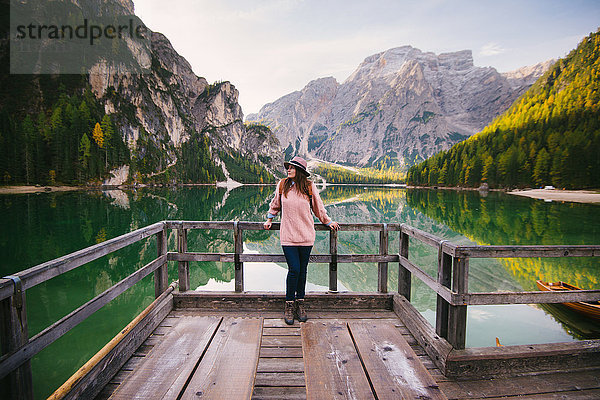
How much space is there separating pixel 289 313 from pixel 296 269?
70 centimetres

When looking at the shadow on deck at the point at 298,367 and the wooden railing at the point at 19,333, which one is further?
the shadow on deck at the point at 298,367

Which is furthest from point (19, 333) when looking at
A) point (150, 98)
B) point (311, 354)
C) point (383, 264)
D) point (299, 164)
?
point (150, 98)

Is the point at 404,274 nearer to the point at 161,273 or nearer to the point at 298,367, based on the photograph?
the point at 298,367

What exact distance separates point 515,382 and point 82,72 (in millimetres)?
156478

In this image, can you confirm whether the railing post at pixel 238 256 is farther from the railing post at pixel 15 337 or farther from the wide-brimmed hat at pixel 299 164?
the railing post at pixel 15 337

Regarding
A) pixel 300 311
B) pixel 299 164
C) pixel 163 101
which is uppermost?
pixel 163 101

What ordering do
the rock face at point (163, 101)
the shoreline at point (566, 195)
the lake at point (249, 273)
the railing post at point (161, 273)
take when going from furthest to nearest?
the rock face at point (163, 101) < the shoreline at point (566, 195) < the lake at point (249, 273) < the railing post at point (161, 273)

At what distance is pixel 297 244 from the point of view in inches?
176

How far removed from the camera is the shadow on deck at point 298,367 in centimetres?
297

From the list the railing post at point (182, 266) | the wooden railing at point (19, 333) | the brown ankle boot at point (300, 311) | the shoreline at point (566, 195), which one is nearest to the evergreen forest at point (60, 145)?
the railing post at point (182, 266)

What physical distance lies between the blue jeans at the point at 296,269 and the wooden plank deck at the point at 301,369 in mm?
499

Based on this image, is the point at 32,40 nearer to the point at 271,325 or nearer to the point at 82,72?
the point at 82,72

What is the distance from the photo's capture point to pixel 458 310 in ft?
11.7

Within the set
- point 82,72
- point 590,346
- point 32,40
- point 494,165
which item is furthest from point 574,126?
point 32,40
